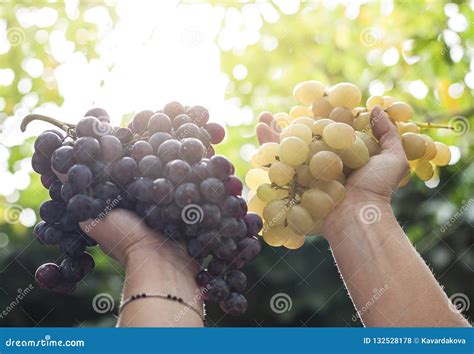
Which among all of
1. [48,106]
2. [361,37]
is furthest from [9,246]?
[361,37]

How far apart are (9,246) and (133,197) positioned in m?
1.70

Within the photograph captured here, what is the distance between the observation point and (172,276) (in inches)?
35.4

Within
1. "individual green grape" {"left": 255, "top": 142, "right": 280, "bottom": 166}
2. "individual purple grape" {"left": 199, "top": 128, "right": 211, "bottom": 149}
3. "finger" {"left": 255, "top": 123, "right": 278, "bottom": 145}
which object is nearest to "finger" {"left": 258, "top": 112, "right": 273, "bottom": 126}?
"finger" {"left": 255, "top": 123, "right": 278, "bottom": 145}

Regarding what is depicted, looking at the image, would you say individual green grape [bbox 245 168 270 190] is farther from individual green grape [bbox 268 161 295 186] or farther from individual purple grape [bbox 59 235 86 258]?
individual purple grape [bbox 59 235 86 258]

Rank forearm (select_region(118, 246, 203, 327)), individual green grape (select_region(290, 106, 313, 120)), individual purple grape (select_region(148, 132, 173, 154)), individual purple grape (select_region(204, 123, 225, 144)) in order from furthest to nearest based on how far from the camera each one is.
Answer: individual green grape (select_region(290, 106, 313, 120))
individual purple grape (select_region(204, 123, 225, 144))
individual purple grape (select_region(148, 132, 173, 154))
forearm (select_region(118, 246, 203, 327))

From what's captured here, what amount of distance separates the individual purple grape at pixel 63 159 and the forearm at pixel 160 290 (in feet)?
0.60

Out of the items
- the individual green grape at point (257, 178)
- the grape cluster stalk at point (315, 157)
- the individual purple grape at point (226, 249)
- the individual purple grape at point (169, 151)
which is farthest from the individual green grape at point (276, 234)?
the individual purple grape at point (169, 151)

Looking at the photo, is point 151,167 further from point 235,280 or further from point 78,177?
point 235,280

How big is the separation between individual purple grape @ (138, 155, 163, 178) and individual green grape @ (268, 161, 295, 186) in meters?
0.29

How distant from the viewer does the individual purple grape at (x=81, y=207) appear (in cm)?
88

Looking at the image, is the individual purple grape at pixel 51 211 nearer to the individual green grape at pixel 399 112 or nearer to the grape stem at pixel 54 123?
the grape stem at pixel 54 123

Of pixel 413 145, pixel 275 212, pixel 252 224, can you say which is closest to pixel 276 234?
pixel 275 212

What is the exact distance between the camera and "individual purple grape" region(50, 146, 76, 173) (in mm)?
917
